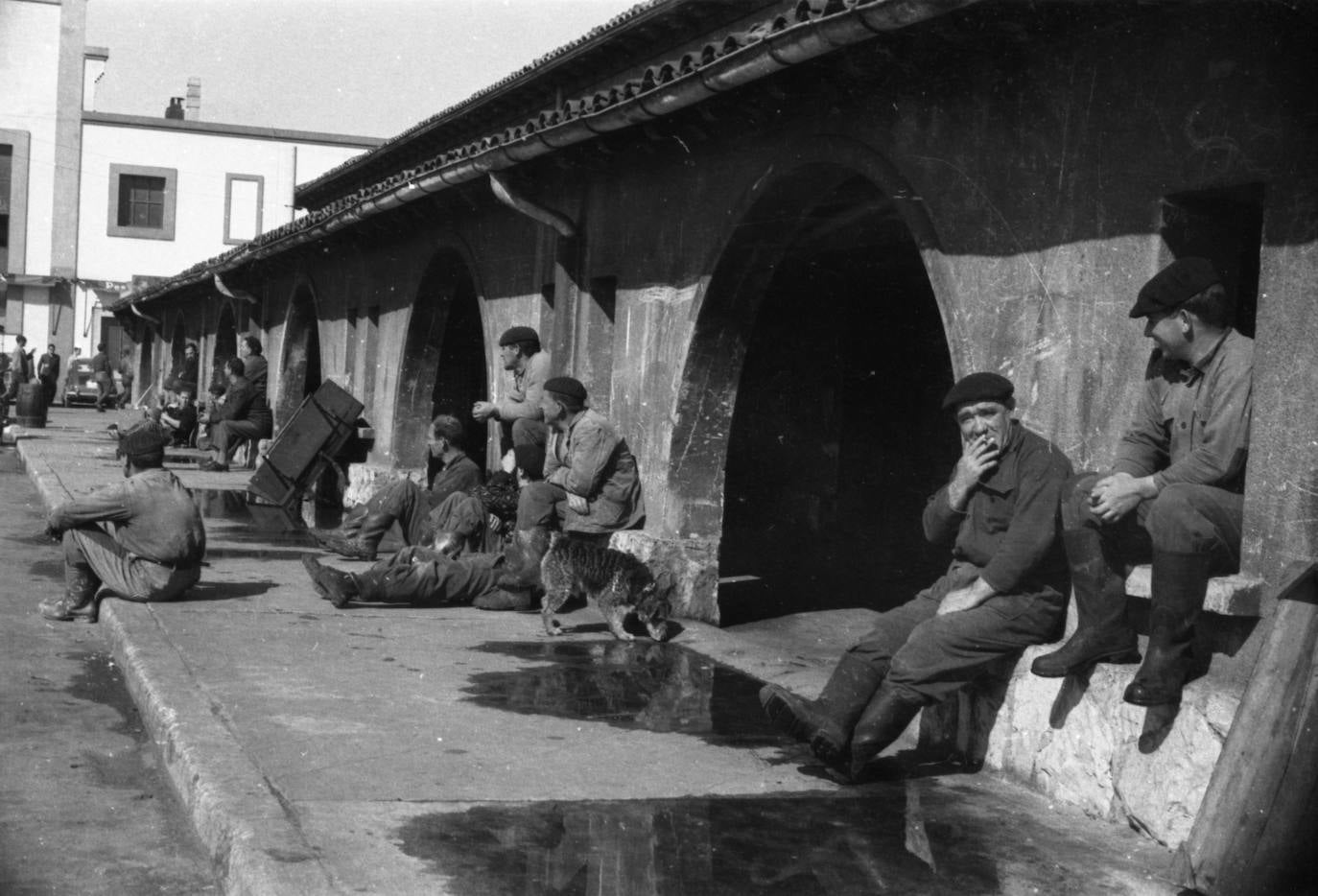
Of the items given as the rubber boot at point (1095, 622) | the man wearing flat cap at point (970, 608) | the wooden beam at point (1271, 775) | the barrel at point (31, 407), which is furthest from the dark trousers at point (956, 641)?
the barrel at point (31, 407)

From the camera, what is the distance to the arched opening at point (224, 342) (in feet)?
93.3

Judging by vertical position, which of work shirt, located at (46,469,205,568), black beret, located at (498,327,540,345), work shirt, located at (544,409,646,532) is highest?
black beret, located at (498,327,540,345)

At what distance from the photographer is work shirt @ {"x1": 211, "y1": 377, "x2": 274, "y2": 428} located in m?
19.5

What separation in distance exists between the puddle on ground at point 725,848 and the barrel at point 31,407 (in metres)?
24.2

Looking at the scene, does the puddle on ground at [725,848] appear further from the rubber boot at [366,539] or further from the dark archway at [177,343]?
the dark archway at [177,343]

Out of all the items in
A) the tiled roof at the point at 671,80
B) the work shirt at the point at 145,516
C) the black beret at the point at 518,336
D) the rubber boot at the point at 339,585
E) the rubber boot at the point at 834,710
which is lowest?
the rubber boot at the point at 339,585

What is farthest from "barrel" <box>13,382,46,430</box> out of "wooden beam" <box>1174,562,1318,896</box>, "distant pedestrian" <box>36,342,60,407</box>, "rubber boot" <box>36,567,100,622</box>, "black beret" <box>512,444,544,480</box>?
"wooden beam" <box>1174,562,1318,896</box>

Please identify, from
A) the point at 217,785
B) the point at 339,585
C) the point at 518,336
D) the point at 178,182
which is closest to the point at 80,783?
the point at 217,785

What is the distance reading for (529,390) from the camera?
11391 mm

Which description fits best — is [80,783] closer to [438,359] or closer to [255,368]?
[438,359]

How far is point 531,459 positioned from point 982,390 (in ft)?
19.0

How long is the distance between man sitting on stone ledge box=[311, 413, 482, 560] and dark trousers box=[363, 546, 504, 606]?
1.31 m

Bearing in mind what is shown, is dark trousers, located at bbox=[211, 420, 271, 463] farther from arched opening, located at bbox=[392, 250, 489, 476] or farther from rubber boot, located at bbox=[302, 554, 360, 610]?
rubber boot, located at bbox=[302, 554, 360, 610]

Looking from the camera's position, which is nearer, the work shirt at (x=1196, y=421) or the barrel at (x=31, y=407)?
the work shirt at (x=1196, y=421)
